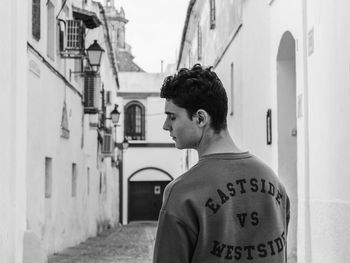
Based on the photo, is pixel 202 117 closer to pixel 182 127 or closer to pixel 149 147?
pixel 182 127

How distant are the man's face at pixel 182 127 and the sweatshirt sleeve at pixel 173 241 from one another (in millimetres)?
298

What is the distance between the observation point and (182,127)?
9.49 feet

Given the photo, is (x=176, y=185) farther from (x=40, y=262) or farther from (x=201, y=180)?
(x=40, y=262)

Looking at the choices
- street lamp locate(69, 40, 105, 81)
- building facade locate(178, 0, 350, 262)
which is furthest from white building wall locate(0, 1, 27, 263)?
street lamp locate(69, 40, 105, 81)

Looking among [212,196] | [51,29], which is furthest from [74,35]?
[212,196]

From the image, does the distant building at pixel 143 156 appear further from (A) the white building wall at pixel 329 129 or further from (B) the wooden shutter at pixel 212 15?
(A) the white building wall at pixel 329 129

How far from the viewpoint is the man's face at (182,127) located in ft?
9.43

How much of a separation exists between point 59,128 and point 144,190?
2573cm

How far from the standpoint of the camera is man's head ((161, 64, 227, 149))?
283 cm

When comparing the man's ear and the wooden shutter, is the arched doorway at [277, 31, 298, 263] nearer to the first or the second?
the man's ear

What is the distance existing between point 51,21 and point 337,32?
393 inches

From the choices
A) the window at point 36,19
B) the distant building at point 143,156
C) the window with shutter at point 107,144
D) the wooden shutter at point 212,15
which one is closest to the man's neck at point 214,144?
the window at point 36,19

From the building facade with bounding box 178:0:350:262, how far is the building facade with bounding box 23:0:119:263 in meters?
2.99

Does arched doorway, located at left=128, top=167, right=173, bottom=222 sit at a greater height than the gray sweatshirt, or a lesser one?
lesser
